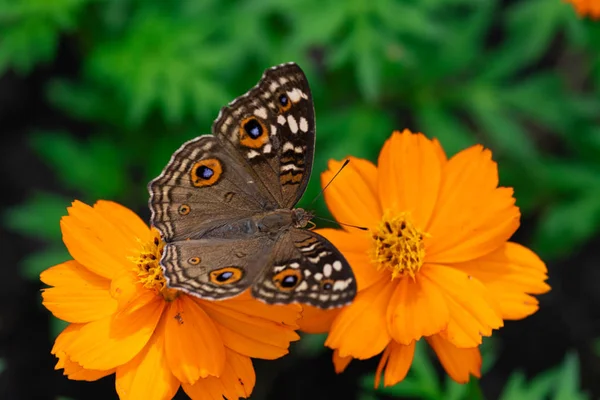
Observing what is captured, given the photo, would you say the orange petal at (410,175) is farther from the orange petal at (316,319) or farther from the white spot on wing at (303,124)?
the orange petal at (316,319)

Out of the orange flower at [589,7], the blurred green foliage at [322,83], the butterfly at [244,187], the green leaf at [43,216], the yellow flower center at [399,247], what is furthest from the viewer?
the green leaf at [43,216]

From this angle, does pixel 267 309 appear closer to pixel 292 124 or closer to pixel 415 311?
pixel 415 311

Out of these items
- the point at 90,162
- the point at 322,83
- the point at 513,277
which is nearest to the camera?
the point at 513,277

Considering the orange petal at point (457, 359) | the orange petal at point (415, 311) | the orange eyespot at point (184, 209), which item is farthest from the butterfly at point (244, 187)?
the orange petal at point (457, 359)

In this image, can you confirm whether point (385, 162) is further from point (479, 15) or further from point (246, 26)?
point (479, 15)

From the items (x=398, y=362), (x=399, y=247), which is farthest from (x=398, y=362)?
(x=399, y=247)

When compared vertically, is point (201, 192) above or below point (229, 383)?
above

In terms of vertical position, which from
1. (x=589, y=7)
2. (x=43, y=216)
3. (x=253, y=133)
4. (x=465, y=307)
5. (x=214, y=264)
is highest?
(x=589, y=7)
